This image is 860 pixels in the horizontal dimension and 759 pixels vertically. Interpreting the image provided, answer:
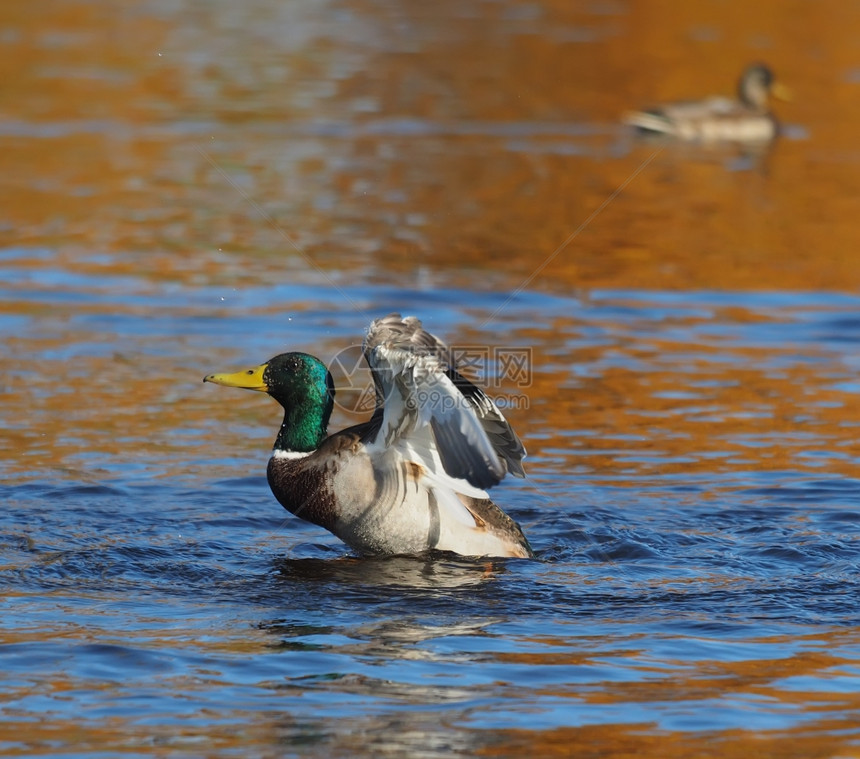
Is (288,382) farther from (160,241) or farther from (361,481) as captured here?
(160,241)

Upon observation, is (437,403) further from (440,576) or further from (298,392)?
(298,392)

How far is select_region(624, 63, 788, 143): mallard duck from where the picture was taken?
62.0ft

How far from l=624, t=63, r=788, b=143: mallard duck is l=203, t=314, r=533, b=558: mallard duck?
1244 centimetres

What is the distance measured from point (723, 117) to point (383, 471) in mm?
13588

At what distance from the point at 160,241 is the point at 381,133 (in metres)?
5.68

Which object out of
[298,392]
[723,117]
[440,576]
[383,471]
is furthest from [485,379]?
[723,117]

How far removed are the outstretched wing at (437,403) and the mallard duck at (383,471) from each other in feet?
0.03

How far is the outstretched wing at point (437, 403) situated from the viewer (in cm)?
A: 609

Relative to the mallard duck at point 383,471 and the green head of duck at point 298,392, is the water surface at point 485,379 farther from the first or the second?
the green head of duck at point 298,392

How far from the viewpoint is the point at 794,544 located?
7094mm

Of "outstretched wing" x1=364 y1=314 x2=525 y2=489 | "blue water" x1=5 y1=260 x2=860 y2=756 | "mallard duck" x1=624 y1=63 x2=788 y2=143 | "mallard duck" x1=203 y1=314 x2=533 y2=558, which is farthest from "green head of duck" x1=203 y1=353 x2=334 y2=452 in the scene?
"mallard duck" x1=624 y1=63 x2=788 y2=143

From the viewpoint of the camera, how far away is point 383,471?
6957 millimetres

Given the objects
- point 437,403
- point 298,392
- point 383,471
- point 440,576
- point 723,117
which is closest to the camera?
point 437,403

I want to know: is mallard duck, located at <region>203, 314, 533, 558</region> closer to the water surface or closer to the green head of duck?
the green head of duck
